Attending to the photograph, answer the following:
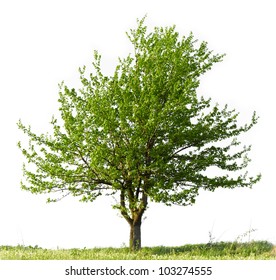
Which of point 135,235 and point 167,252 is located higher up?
point 135,235

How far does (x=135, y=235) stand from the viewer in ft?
61.9

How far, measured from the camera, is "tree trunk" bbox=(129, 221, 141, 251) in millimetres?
18750

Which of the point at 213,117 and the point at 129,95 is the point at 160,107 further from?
the point at 213,117

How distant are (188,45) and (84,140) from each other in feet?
18.3

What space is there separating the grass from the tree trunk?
29cm

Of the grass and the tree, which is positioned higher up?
the tree

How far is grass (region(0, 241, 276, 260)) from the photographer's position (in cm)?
1630

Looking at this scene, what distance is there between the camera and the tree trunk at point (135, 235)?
18.8 m

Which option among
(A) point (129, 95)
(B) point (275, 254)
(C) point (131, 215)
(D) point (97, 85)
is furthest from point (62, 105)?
(B) point (275, 254)

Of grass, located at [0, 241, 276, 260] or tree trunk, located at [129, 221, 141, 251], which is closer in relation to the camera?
grass, located at [0, 241, 276, 260]

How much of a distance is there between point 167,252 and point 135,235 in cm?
149

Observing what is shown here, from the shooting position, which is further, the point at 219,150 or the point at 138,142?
the point at 219,150

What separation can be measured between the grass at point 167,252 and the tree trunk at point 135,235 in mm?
287

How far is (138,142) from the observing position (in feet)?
58.4
